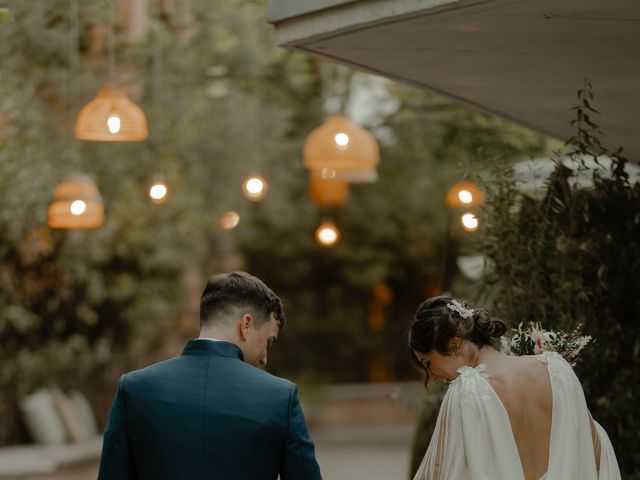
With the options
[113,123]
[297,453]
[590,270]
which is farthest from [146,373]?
[113,123]

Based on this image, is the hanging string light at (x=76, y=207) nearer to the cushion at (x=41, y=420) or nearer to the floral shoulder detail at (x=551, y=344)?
the cushion at (x=41, y=420)

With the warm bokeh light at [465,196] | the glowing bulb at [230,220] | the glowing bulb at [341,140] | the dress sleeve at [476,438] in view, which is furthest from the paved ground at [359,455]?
the dress sleeve at [476,438]

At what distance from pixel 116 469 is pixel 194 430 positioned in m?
0.27

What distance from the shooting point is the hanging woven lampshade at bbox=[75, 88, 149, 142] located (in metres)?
8.58

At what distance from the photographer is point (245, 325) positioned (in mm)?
3568

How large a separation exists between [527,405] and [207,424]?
1.16 meters

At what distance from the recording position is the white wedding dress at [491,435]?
152 inches

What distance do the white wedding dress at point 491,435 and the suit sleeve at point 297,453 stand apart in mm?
625

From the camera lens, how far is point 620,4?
4.40 m

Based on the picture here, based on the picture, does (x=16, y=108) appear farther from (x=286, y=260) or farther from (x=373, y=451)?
(x=286, y=260)

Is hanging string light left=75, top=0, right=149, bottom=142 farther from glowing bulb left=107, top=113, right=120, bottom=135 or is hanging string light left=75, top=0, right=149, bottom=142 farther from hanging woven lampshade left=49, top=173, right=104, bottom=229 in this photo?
hanging woven lampshade left=49, top=173, right=104, bottom=229

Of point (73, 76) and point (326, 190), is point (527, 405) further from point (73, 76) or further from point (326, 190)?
point (326, 190)

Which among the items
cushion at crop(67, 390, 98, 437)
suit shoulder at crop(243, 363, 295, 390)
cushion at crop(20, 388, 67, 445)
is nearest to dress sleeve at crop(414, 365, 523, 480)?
suit shoulder at crop(243, 363, 295, 390)

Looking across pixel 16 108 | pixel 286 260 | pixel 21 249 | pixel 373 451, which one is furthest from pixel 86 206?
pixel 286 260
